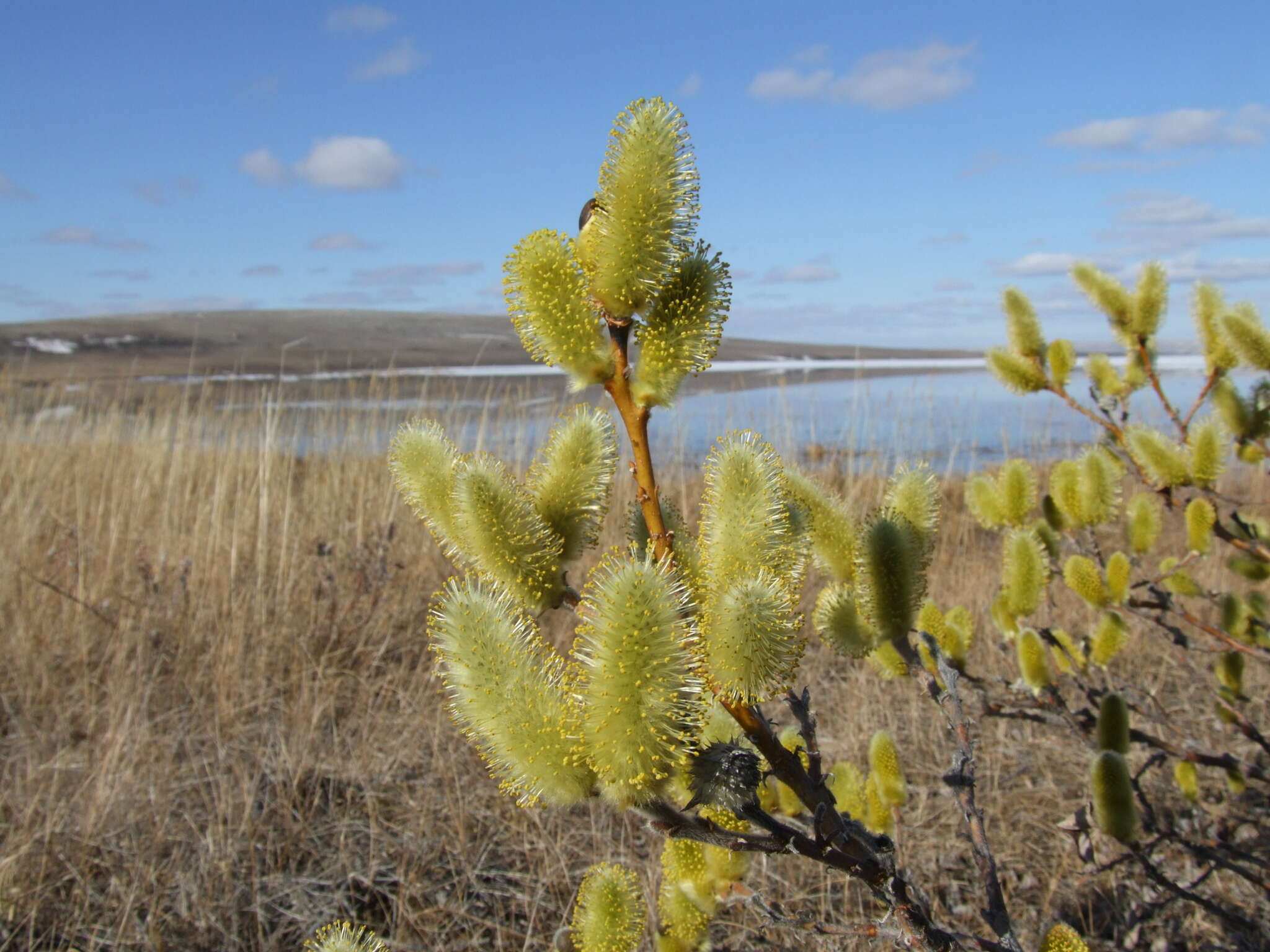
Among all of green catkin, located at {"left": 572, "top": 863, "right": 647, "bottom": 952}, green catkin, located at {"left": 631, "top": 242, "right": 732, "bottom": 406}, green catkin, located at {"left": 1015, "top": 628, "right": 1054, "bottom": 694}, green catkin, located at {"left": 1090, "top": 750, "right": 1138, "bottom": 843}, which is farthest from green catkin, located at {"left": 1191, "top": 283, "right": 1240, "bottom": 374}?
green catkin, located at {"left": 572, "top": 863, "right": 647, "bottom": 952}

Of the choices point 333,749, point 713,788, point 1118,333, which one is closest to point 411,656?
point 333,749

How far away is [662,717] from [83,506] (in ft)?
18.4

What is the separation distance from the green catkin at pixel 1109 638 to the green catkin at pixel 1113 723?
0.40 metres

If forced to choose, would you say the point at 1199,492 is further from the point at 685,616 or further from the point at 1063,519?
the point at 685,616

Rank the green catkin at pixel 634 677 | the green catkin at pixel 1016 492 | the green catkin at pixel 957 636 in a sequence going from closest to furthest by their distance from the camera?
the green catkin at pixel 634 677 → the green catkin at pixel 957 636 → the green catkin at pixel 1016 492

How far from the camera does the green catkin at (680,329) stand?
2.80ft

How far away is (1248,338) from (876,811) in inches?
48.4

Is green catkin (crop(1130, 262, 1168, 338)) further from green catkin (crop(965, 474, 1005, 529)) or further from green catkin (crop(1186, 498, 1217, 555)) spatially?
green catkin (crop(965, 474, 1005, 529))

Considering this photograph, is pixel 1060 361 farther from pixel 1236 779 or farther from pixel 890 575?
pixel 890 575

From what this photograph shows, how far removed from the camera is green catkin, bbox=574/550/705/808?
70cm

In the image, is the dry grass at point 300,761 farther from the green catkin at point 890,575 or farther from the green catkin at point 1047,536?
the green catkin at point 890,575

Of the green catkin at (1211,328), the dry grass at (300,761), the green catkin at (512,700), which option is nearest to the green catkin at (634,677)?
the green catkin at (512,700)

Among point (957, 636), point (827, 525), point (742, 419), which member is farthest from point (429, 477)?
point (742, 419)

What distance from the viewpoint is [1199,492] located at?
194 centimetres
